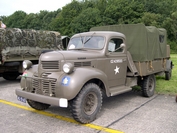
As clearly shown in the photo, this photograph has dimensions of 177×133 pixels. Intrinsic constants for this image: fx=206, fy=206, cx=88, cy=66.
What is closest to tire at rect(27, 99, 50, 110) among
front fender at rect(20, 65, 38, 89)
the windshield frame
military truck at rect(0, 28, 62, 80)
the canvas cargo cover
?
front fender at rect(20, 65, 38, 89)

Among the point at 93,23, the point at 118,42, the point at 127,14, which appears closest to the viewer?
the point at 118,42

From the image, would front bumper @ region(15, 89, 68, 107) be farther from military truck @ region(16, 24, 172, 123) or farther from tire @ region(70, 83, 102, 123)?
tire @ region(70, 83, 102, 123)

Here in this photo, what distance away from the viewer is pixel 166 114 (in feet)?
16.3

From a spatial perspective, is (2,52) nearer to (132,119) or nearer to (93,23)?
(132,119)

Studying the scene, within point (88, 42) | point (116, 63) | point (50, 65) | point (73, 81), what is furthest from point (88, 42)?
point (73, 81)

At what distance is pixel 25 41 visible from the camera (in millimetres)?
10047

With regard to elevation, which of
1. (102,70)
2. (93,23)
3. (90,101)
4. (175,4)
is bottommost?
(90,101)

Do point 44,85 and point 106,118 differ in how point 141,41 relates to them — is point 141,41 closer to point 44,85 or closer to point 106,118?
point 106,118

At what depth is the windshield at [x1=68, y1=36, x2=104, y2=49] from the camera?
5.41 meters

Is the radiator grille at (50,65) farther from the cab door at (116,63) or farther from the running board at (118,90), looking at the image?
the running board at (118,90)

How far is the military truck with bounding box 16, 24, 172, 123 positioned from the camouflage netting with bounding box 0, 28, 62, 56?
447cm

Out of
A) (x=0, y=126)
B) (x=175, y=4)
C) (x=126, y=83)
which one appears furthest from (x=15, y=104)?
(x=175, y=4)

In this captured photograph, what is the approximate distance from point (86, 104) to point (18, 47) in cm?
629

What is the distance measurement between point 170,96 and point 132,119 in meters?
2.76
